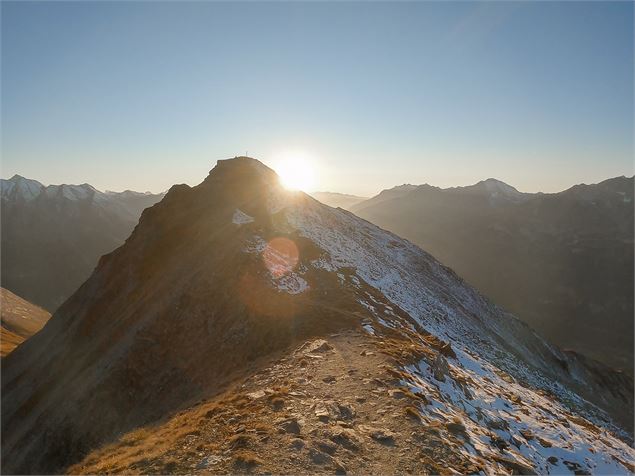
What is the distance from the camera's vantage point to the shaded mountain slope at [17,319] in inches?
3455

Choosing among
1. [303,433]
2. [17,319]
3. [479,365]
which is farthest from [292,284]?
[17,319]

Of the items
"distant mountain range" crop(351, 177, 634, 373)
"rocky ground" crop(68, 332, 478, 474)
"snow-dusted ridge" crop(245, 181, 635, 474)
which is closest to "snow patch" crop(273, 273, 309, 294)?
"snow-dusted ridge" crop(245, 181, 635, 474)

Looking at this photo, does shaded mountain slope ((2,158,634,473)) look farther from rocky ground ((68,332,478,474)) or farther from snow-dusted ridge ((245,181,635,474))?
rocky ground ((68,332,478,474))

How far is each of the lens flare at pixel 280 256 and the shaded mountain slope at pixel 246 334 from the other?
7.2 inches

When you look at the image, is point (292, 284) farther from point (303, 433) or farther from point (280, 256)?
point (303, 433)

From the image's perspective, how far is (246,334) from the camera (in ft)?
90.4

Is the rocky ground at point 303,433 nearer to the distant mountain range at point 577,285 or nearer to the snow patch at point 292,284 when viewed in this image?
the snow patch at point 292,284

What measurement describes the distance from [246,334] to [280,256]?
10415mm

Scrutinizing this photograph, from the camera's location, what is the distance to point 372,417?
49.3ft

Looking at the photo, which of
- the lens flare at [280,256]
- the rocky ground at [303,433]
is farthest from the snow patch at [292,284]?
the rocky ground at [303,433]

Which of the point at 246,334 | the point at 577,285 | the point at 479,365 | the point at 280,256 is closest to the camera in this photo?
the point at 246,334

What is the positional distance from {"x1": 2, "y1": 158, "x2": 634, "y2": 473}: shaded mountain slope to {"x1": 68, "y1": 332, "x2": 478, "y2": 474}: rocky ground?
12.3 inches

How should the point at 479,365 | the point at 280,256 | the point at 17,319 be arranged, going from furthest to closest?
the point at 17,319 < the point at 280,256 < the point at 479,365

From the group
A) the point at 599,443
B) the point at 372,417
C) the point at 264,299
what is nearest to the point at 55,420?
the point at 264,299
